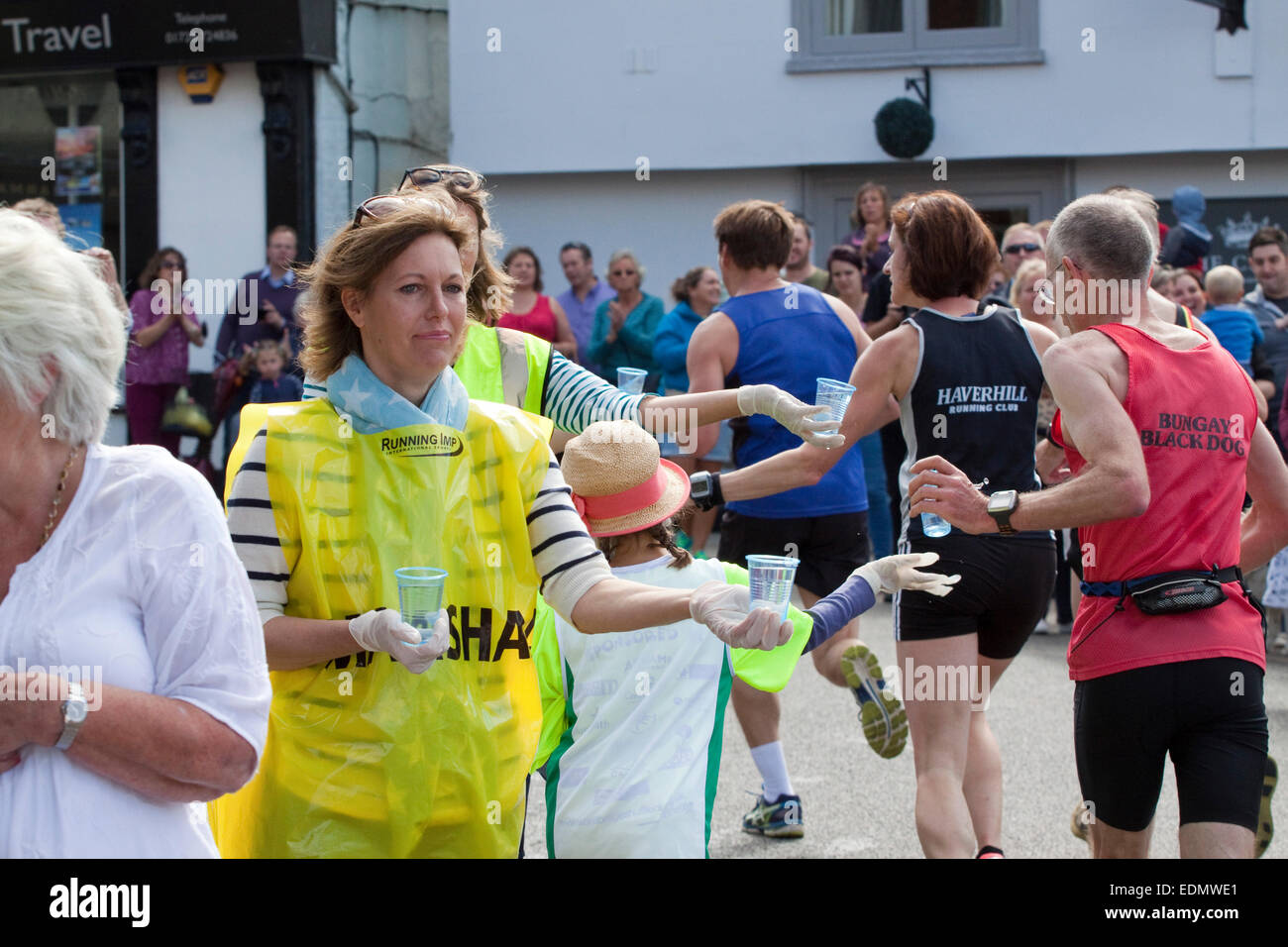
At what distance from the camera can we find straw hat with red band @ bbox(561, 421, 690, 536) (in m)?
3.32

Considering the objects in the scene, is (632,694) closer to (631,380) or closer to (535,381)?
(535,381)

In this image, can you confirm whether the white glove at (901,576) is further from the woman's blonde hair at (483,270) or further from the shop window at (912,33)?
the shop window at (912,33)

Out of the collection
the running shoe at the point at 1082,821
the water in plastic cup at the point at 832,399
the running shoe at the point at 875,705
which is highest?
the water in plastic cup at the point at 832,399

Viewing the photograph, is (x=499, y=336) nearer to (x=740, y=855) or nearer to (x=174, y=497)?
(x=174, y=497)

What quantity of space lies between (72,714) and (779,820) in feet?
12.0

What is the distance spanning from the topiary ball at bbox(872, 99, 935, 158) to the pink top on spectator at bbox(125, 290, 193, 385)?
20.5 feet

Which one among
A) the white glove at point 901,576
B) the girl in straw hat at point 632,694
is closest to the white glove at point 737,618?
the white glove at point 901,576

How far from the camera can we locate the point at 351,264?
112 inches

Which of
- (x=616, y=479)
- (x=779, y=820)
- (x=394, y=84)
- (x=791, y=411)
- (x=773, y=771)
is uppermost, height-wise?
(x=394, y=84)

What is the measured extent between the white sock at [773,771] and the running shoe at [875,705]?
0.76 metres

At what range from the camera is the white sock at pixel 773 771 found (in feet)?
17.5

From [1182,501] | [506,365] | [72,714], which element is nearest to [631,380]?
[506,365]

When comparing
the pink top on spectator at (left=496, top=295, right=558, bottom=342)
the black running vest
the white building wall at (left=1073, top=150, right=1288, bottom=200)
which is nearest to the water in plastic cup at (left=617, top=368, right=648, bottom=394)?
the black running vest

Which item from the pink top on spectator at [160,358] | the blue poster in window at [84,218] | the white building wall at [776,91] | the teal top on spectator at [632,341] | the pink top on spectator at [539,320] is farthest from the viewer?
the blue poster in window at [84,218]
